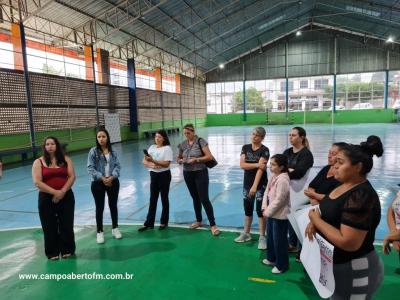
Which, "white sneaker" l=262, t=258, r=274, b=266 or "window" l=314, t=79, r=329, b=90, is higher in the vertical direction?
"window" l=314, t=79, r=329, b=90

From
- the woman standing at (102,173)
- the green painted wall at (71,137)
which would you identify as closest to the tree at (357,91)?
the green painted wall at (71,137)

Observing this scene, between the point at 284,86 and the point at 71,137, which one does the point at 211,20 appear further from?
the point at 284,86

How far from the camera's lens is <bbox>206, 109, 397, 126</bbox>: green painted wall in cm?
3075

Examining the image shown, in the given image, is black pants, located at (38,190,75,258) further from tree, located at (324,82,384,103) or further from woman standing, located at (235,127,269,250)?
tree, located at (324,82,384,103)

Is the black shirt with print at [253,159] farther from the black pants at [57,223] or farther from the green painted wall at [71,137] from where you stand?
the green painted wall at [71,137]

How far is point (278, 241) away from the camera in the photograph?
3.16 m

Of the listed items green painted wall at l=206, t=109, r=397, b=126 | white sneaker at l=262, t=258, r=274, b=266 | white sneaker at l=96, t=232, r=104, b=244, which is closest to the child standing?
white sneaker at l=262, t=258, r=274, b=266

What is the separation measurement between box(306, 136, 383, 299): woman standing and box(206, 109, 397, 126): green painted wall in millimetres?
29384

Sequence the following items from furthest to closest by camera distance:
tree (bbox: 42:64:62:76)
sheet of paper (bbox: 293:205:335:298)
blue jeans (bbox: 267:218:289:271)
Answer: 1. tree (bbox: 42:64:62:76)
2. blue jeans (bbox: 267:218:289:271)
3. sheet of paper (bbox: 293:205:335:298)

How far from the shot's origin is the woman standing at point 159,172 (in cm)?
445

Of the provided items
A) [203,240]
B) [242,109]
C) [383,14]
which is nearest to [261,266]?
[203,240]

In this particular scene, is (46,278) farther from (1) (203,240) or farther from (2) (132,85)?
(2) (132,85)

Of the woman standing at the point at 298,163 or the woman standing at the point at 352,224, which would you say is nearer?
the woman standing at the point at 352,224

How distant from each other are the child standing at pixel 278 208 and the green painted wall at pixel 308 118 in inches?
1104
